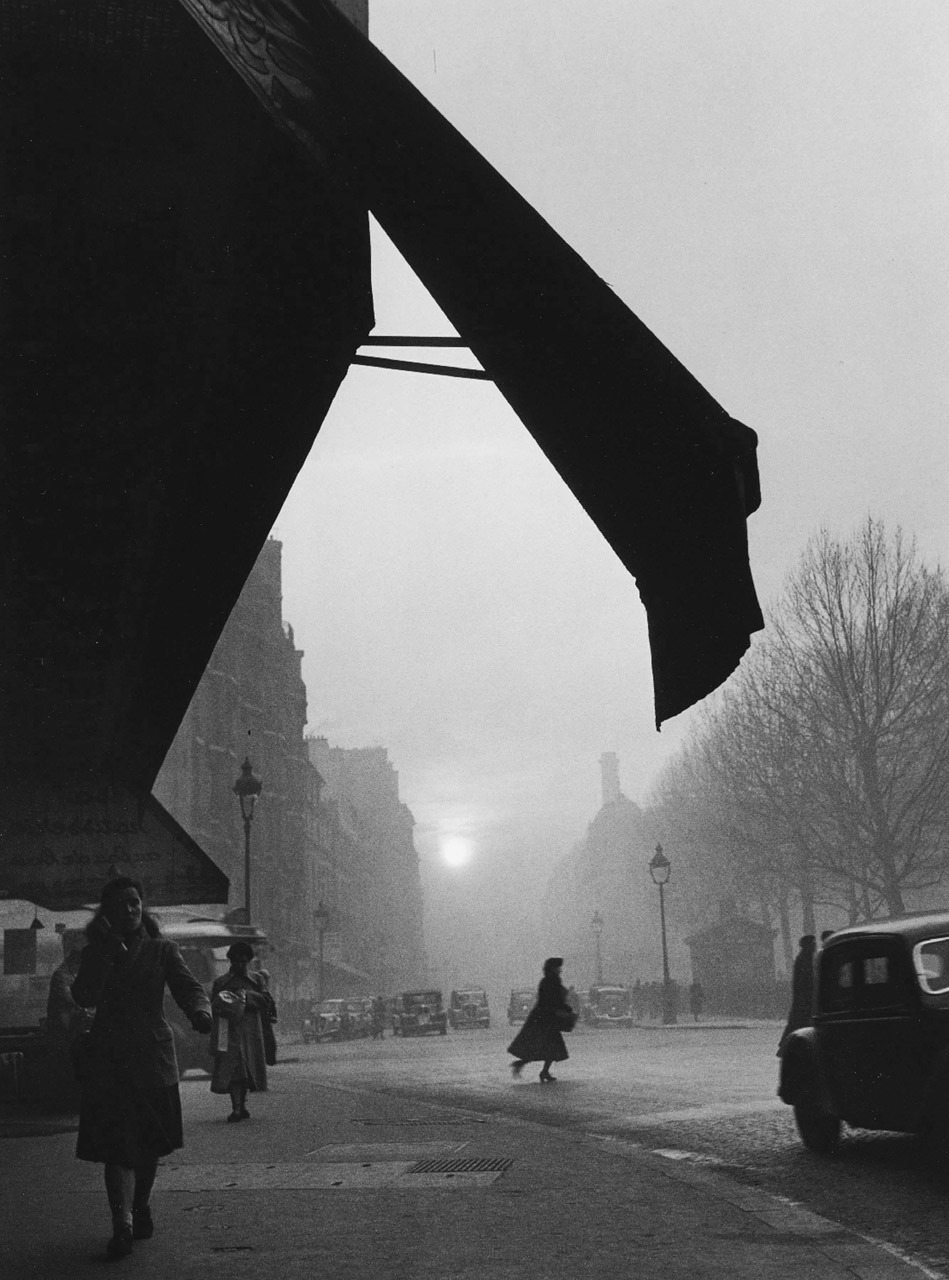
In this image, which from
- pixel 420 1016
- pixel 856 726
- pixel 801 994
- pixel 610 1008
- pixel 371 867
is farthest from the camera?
pixel 371 867

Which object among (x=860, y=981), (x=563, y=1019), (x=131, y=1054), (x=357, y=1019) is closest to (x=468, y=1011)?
(x=357, y=1019)

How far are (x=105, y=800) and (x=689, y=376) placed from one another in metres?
→ 10.2

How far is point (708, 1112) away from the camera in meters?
12.9

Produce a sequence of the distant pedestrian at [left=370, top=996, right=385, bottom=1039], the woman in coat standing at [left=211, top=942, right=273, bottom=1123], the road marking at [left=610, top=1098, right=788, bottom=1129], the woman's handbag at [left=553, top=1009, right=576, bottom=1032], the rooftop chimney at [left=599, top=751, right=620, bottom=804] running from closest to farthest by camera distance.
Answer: the road marking at [left=610, top=1098, right=788, bottom=1129] → the woman in coat standing at [left=211, top=942, right=273, bottom=1123] → the woman's handbag at [left=553, top=1009, right=576, bottom=1032] → the distant pedestrian at [left=370, top=996, right=385, bottom=1039] → the rooftop chimney at [left=599, top=751, right=620, bottom=804]

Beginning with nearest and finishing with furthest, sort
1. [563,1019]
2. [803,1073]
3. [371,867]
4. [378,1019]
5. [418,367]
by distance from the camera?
[418,367], [803,1073], [563,1019], [378,1019], [371,867]

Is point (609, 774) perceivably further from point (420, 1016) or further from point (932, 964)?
point (932, 964)

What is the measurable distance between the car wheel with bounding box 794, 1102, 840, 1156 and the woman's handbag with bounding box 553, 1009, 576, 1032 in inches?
379

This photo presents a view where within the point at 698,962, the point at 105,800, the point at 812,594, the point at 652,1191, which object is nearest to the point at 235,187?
the point at 652,1191

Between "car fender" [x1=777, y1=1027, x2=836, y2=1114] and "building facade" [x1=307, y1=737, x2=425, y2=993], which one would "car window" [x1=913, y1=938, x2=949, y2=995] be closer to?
"car fender" [x1=777, y1=1027, x2=836, y2=1114]

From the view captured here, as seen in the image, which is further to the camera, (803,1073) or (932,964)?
(803,1073)

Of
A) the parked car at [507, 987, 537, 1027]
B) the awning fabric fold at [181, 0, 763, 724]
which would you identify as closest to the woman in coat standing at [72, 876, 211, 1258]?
the awning fabric fold at [181, 0, 763, 724]

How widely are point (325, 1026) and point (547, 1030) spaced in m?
28.4

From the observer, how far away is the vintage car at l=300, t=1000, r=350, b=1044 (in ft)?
150

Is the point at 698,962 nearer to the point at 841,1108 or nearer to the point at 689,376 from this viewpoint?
the point at 841,1108
